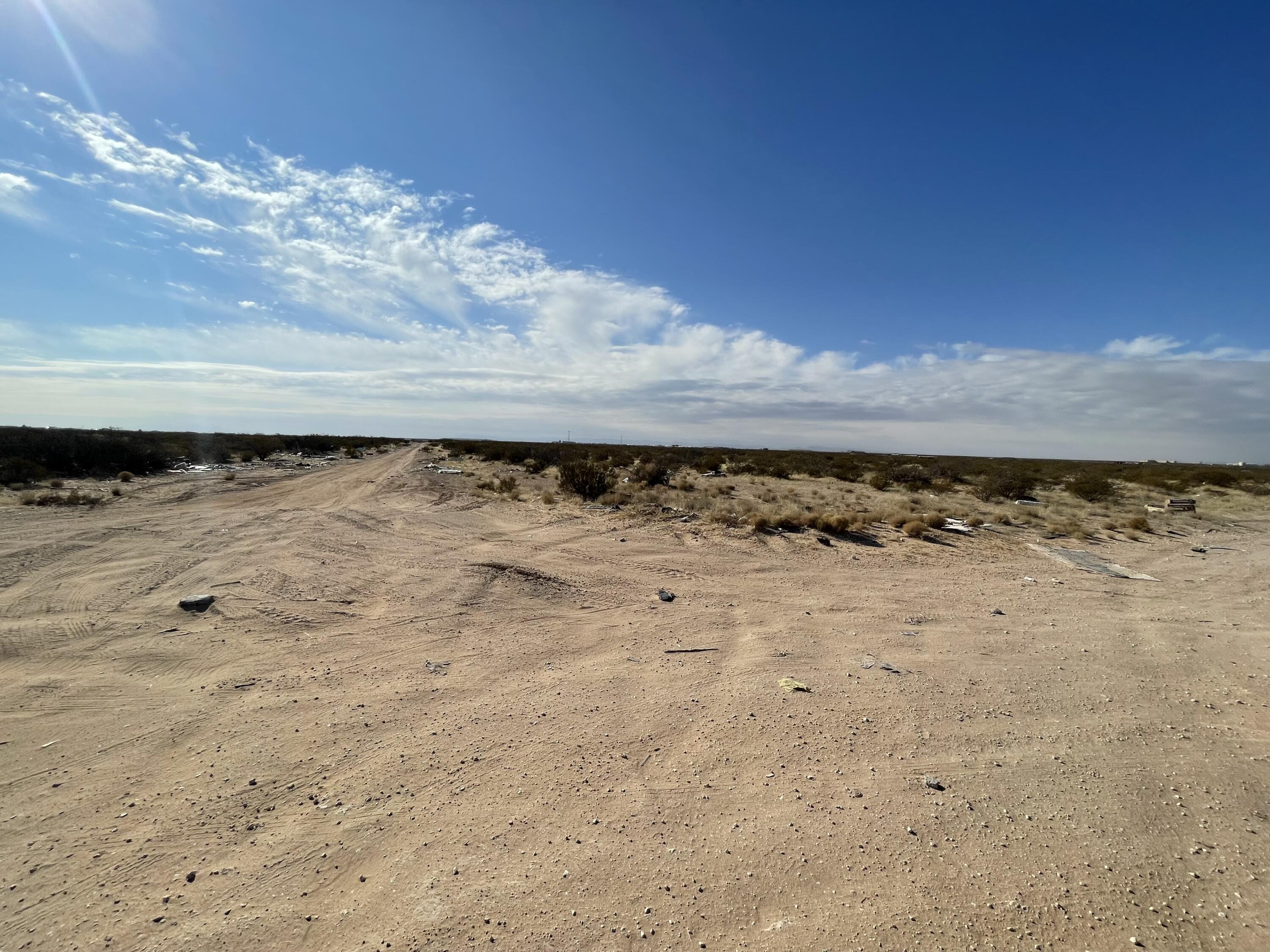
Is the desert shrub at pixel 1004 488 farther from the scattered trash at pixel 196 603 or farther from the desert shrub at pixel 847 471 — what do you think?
the scattered trash at pixel 196 603

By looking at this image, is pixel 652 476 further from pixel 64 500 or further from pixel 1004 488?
pixel 64 500

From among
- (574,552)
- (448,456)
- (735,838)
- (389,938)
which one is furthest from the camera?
(448,456)

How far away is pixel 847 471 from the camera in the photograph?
3375cm

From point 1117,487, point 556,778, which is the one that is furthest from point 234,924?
point 1117,487

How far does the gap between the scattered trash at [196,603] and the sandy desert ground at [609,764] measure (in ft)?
0.48

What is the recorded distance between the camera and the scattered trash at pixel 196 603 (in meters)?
6.79

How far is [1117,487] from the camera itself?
1133 inches

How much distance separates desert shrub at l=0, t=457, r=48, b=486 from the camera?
16.5 meters

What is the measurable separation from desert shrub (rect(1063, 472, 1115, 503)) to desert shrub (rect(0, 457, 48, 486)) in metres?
39.4

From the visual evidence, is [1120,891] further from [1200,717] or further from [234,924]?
[234,924]

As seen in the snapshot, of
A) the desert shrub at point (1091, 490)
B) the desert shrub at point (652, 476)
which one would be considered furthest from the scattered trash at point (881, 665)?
the desert shrub at point (1091, 490)

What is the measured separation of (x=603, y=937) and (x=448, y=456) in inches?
1473

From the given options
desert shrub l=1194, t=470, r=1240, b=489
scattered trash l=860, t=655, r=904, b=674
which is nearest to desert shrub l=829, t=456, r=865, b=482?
desert shrub l=1194, t=470, r=1240, b=489

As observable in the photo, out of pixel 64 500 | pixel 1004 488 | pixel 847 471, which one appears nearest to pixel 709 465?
pixel 847 471
